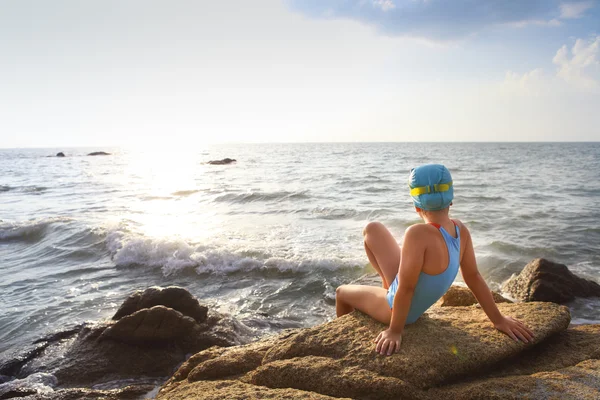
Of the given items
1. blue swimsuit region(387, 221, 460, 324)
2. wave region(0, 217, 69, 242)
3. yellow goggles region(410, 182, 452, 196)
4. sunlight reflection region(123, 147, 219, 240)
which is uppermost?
yellow goggles region(410, 182, 452, 196)

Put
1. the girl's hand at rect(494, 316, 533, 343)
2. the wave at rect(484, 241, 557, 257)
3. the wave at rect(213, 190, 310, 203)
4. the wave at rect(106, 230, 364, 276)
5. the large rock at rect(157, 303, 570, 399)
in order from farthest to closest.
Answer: the wave at rect(213, 190, 310, 203), the wave at rect(484, 241, 557, 257), the wave at rect(106, 230, 364, 276), the girl's hand at rect(494, 316, 533, 343), the large rock at rect(157, 303, 570, 399)

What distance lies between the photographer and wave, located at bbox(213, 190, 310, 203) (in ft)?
57.3

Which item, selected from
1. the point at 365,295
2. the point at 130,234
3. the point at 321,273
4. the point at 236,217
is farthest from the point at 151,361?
the point at 236,217

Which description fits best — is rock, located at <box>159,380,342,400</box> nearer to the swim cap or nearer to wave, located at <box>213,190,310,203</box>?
the swim cap

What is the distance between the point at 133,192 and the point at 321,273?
16.3m

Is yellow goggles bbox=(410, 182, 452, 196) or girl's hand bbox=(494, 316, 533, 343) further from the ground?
yellow goggles bbox=(410, 182, 452, 196)

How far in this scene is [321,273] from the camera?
26.2 feet

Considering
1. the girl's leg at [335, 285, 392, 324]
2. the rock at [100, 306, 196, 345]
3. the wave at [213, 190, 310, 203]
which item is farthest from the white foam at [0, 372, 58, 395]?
the wave at [213, 190, 310, 203]

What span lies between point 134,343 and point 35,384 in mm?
953

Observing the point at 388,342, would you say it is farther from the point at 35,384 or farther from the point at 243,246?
the point at 243,246

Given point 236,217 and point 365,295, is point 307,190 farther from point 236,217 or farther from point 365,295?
point 365,295

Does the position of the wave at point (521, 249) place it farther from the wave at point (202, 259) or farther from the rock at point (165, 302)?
the rock at point (165, 302)

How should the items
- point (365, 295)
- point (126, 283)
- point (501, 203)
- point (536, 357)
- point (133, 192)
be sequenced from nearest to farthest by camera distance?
1. point (536, 357)
2. point (365, 295)
3. point (126, 283)
4. point (501, 203)
5. point (133, 192)

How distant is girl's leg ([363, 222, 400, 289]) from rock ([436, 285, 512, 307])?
4.61 ft
